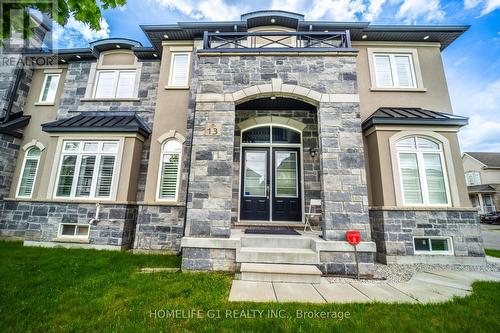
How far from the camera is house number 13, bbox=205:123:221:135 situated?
478 centimetres

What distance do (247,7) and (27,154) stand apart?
10.1m

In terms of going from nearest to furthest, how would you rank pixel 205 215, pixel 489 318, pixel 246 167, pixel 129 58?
1. pixel 489 318
2. pixel 205 215
3. pixel 246 167
4. pixel 129 58

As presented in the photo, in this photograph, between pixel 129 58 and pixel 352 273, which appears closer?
pixel 352 273

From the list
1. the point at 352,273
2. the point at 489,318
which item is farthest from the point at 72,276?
the point at 489,318

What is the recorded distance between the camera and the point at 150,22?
7305 mm

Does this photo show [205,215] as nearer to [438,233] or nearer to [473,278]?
[473,278]

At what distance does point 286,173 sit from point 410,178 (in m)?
3.50

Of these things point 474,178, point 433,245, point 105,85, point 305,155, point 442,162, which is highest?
point 105,85

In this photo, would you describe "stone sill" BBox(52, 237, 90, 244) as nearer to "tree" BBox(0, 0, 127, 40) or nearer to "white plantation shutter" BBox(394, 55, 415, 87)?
"tree" BBox(0, 0, 127, 40)

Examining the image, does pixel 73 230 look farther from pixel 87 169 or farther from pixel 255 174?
pixel 255 174

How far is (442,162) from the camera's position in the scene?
588 centimetres

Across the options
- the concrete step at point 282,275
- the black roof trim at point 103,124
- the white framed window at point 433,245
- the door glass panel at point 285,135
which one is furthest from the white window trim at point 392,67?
the black roof trim at point 103,124

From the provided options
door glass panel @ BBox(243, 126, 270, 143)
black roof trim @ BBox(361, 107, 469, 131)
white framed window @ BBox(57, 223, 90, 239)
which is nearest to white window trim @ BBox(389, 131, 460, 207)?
black roof trim @ BBox(361, 107, 469, 131)

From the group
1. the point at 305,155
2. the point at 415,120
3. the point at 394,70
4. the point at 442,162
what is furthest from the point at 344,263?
the point at 394,70
